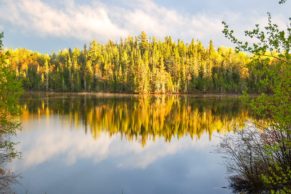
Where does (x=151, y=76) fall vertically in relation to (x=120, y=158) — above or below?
above

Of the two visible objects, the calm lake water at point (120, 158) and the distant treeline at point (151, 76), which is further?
the distant treeline at point (151, 76)

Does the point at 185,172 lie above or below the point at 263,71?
below

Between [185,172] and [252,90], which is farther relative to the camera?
[252,90]

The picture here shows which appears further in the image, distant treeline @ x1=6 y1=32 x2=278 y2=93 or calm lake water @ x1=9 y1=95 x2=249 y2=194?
distant treeline @ x1=6 y1=32 x2=278 y2=93

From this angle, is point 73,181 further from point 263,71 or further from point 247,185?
point 263,71

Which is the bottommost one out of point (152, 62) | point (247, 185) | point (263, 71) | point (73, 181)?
point (73, 181)

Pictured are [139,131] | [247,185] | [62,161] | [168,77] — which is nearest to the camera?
[247,185]

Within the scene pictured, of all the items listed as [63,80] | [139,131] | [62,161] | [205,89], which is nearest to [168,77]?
[205,89]

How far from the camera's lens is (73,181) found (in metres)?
22.8

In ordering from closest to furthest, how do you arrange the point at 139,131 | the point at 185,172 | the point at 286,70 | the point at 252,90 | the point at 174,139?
the point at 286,70
the point at 185,172
the point at 174,139
the point at 139,131
the point at 252,90

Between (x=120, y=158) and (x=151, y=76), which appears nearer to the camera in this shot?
(x=120, y=158)

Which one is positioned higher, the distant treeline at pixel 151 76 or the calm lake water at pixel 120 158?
the distant treeline at pixel 151 76

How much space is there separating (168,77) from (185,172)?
5497 inches

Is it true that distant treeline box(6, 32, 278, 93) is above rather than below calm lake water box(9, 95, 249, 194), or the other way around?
above
